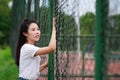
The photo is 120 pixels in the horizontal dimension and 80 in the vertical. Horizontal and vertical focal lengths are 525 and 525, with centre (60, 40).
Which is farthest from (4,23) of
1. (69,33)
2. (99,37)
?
(99,37)

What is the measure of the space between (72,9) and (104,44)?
227 centimetres

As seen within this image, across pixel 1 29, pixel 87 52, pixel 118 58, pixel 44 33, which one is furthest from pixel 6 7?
pixel 118 58

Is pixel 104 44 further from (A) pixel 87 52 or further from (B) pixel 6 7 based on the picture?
(B) pixel 6 7

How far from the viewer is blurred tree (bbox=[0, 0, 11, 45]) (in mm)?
46031

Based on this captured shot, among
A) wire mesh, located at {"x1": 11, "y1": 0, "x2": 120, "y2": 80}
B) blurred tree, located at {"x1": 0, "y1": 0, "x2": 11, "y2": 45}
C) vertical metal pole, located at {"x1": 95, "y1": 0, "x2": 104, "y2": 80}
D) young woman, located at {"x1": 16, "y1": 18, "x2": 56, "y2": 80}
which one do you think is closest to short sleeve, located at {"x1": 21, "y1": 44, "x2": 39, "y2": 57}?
young woman, located at {"x1": 16, "y1": 18, "x2": 56, "y2": 80}

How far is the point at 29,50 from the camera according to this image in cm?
539

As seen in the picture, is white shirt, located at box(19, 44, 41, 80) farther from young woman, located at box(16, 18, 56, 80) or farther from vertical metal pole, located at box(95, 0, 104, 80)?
vertical metal pole, located at box(95, 0, 104, 80)

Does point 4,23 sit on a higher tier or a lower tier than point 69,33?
higher

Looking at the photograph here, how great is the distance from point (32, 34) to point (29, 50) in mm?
243

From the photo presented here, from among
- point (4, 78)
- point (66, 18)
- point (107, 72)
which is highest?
point (66, 18)

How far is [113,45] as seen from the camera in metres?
3.07

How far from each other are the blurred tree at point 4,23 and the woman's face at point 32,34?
40006 mm

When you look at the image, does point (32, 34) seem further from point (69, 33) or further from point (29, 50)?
point (69, 33)

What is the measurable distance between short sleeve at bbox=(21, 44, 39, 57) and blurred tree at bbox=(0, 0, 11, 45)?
40203 mm
